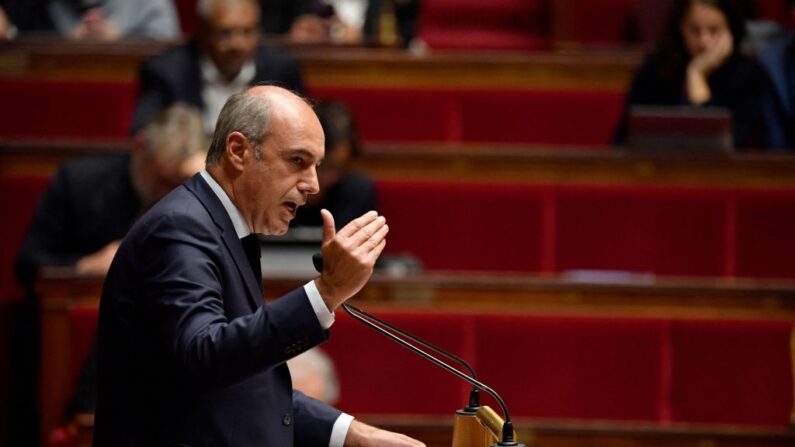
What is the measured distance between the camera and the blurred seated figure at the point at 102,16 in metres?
2.04

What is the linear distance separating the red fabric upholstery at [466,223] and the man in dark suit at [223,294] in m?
0.87

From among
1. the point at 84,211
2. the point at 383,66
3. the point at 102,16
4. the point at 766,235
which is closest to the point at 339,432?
the point at 84,211

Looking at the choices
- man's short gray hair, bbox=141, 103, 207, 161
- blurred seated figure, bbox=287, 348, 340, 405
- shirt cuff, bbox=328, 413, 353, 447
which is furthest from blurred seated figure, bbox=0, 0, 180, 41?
shirt cuff, bbox=328, 413, 353, 447

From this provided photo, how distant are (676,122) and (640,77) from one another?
18 cm

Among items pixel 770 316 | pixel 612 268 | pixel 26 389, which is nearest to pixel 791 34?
pixel 612 268

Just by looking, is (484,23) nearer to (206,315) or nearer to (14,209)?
(14,209)

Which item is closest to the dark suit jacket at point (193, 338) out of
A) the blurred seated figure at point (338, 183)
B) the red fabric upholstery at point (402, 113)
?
the blurred seated figure at point (338, 183)

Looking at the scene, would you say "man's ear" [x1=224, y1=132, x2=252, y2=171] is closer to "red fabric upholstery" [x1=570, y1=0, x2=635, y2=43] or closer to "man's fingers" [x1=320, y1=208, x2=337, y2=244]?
"man's fingers" [x1=320, y1=208, x2=337, y2=244]

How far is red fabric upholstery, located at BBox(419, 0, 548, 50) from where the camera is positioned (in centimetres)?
217

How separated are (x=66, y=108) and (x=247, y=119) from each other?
3.92ft

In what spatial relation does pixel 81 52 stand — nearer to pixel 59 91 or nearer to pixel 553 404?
pixel 59 91

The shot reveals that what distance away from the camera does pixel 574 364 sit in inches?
52.5

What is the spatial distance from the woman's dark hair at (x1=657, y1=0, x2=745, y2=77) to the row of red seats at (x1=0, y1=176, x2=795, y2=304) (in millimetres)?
261

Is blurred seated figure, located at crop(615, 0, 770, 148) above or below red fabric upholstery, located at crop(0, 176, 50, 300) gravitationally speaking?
above
